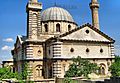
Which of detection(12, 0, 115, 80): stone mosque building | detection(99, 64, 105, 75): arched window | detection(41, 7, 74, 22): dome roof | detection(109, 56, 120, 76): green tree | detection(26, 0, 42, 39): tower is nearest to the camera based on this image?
detection(12, 0, 115, 80): stone mosque building

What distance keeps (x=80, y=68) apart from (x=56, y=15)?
12.6m

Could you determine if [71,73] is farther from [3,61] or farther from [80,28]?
[3,61]

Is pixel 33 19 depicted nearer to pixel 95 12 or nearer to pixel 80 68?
pixel 80 68

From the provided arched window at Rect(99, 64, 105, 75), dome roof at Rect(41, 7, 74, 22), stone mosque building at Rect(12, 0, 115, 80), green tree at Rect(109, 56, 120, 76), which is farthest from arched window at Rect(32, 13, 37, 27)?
green tree at Rect(109, 56, 120, 76)

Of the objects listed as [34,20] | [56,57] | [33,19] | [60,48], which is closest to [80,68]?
[56,57]

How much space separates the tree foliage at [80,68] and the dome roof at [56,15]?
35.0 ft

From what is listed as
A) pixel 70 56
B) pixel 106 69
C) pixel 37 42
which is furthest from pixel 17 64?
pixel 106 69

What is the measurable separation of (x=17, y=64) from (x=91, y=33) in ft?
46.8

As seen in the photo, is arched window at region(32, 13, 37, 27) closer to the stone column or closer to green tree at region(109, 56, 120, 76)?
the stone column

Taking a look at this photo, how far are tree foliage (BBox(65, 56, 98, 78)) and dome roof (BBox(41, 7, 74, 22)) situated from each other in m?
10.7

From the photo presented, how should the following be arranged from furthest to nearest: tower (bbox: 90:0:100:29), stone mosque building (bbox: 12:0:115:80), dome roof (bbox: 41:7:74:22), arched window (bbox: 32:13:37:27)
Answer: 1. dome roof (bbox: 41:7:74:22)
2. tower (bbox: 90:0:100:29)
3. arched window (bbox: 32:13:37:27)
4. stone mosque building (bbox: 12:0:115:80)

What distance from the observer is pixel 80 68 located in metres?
28.4

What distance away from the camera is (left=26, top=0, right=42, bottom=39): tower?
3147 centimetres

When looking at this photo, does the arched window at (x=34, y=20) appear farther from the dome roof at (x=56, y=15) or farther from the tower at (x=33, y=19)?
the dome roof at (x=56, y=15)
